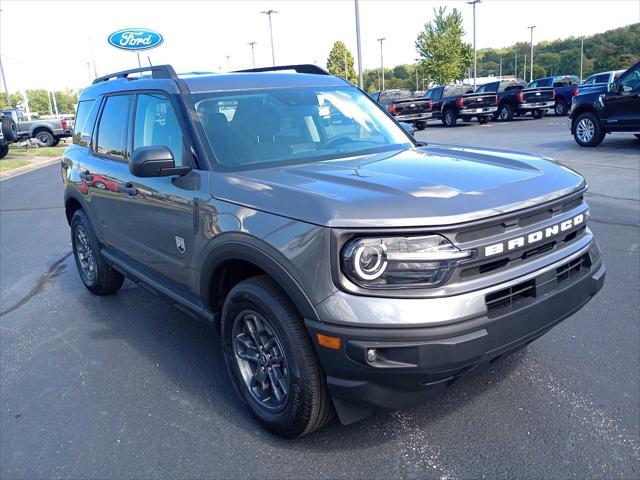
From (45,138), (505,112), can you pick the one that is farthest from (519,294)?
(45,138)

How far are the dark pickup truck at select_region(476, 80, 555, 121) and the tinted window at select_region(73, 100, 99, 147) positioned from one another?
22.1 m

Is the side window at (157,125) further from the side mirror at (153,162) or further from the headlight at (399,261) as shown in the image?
the headlight at (399,261)

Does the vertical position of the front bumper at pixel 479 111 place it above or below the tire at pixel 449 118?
above

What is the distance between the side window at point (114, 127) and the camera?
175 inches

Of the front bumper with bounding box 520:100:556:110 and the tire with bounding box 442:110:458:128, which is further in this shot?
the tire with bounding box 442:110:458:128

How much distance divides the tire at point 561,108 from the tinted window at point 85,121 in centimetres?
2514

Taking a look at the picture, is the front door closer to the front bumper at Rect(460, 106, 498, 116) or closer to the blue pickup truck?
the front bumper at Rect(460, 106, 498, 116)

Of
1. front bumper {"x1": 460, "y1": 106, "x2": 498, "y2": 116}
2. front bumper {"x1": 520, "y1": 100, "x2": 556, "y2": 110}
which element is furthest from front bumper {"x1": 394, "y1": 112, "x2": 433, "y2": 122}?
front bumper {"x1": 520, "y1": 100, "x2": 556, "y2": 110}

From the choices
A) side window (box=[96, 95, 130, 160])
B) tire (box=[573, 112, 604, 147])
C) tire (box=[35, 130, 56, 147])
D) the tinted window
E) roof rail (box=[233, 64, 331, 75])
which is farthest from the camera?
tire (box=[35, 130, 56, 147])

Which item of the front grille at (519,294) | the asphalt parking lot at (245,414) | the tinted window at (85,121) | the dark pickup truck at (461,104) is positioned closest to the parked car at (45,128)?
the dark pickup truck at (461,104)

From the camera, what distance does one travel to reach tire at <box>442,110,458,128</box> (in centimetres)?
2497

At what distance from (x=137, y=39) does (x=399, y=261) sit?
549 inches

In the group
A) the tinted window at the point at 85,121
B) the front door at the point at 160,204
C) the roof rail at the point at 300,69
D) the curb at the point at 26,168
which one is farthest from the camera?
the curb at the point at 26,168

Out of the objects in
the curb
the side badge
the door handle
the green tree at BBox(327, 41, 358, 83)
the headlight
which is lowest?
the curb
